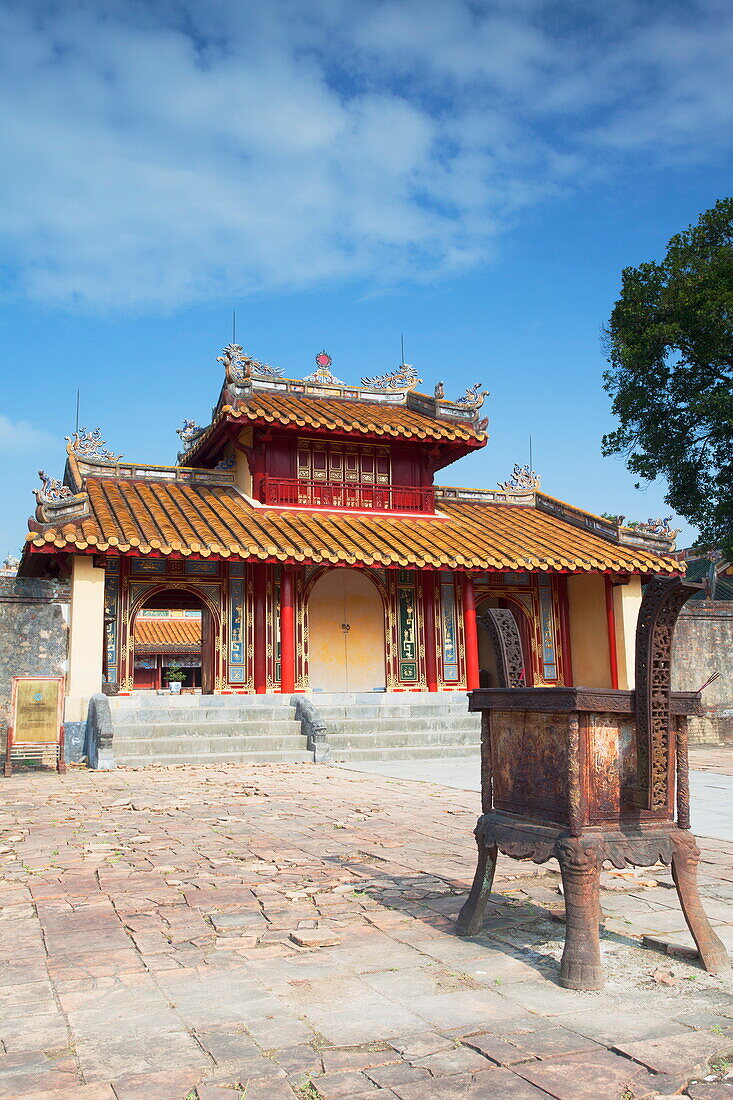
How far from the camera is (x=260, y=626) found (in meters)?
17.0

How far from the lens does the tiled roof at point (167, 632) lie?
103 feet

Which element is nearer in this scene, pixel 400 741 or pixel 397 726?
pixel 400 741

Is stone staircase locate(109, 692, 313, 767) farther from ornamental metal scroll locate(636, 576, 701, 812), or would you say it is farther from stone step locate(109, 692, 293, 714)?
ornamental metal scroll locate(636, 576, 701, 812)

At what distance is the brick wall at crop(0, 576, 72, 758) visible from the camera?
542 inches

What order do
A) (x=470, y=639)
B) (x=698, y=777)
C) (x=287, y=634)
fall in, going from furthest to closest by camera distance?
(x=470, y=639), (x=287, y=634), (x=698, y=777)

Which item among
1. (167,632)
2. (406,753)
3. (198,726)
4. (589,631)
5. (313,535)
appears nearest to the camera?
(198,726)

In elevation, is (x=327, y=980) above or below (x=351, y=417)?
below

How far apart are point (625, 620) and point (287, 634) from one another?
717 centimetres

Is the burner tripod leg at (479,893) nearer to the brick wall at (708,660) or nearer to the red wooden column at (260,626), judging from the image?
the red wooden column at (260,626)

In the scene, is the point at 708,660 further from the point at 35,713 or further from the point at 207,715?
the point at 35,713

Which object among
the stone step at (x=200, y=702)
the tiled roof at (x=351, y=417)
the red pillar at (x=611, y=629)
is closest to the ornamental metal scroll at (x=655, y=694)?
the stone step at (x=200, y=702)

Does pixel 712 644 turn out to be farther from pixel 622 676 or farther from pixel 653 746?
pixel 653 746

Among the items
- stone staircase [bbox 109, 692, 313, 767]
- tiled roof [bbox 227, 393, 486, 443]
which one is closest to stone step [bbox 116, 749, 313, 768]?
stone staircase [bbox 109, 692, 313, 767]

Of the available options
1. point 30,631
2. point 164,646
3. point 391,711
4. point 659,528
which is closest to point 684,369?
point 659,528
